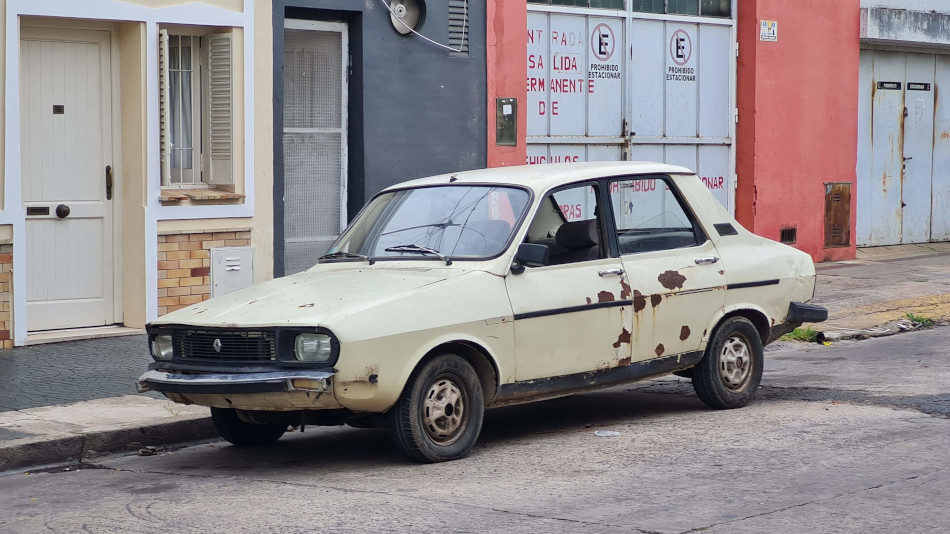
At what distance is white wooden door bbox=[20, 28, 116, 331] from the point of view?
11375mm

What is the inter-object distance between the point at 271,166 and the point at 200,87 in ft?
3.20

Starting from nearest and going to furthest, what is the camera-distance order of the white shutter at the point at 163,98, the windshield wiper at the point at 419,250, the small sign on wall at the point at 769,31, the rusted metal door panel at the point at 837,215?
the windshield wiper at the point at 419,250, the white shutter at the point at 163,98, the small sign on wall at the point at 769,31, the rusted metal door panel at the point at 837,215

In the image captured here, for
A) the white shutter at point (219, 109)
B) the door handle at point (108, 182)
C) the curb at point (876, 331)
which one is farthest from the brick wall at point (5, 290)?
the curb at point (876, 331)

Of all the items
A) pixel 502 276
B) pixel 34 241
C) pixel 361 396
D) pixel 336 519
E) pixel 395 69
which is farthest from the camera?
pixel 395 69

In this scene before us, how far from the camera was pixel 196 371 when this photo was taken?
23.2ft

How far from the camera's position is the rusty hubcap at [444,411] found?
6.99 meters

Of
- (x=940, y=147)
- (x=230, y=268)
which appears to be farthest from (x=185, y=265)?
(x=940, y=147)

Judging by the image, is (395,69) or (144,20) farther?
(395,69)

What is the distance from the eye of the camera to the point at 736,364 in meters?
8.62

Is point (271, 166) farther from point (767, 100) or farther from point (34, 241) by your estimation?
point (767, 100)

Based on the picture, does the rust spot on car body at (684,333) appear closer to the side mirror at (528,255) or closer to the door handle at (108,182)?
the side mirror at (528,255)

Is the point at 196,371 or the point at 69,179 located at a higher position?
the point at 69,179

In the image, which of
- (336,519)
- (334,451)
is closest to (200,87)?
(334,451)

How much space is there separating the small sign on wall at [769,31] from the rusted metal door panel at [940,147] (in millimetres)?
3588
